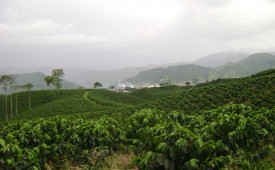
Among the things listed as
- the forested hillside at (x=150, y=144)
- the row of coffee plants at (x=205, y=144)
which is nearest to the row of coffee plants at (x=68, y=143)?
the forested hillside at (x=150, y=144)

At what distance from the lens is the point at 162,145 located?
13.7ft

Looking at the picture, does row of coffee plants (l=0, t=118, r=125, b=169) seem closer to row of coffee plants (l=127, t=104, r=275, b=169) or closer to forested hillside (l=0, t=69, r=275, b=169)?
forested hillside (l=0, t=69, r=275, b=169)

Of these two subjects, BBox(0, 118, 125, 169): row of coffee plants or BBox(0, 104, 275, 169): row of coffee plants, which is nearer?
BBox(0, 104, 275, 169): row of coffee plants

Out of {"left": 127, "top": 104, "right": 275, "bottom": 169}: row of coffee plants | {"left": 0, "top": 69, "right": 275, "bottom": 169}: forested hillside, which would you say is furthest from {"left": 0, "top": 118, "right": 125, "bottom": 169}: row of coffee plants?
{"left": 127, "top": 104, "right": 275, "bottom": 169}: row of coffee plants

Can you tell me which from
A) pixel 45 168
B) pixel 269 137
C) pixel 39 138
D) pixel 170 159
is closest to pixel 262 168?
pixel 269 137

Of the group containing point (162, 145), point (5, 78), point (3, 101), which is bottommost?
point (3, 101)

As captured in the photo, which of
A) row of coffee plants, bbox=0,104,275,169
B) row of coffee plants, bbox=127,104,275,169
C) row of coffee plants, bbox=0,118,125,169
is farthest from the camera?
row of coffee plants, bbox=0,118,125,169

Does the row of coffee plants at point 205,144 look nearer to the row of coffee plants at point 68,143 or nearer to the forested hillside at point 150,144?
the forested hillside at point 150,144

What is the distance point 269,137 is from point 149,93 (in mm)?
90546

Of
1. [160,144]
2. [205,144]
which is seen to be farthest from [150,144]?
[205,144]

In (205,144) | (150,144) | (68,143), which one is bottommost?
(68,143)

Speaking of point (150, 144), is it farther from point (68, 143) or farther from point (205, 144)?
point (68, 143)

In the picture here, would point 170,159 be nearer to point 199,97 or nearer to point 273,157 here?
point 273,157

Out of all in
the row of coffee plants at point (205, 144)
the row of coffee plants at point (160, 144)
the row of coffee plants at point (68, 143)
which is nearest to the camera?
the row of coffee plants at point (205, 144)
